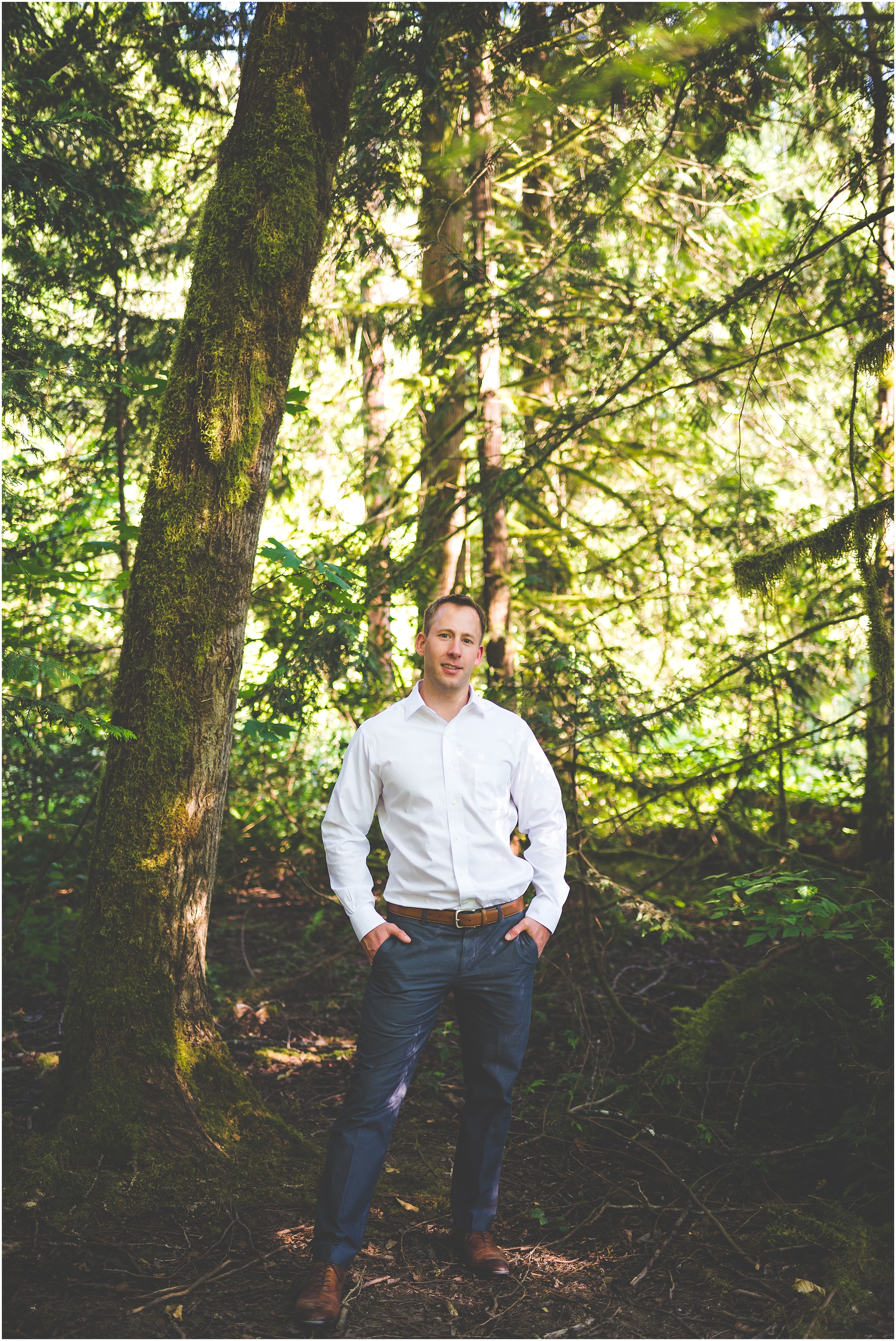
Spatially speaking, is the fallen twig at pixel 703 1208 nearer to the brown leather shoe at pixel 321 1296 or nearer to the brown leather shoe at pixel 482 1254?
the brown leather shoe at pixel 482 1254

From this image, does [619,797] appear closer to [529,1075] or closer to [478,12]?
[529,1075]

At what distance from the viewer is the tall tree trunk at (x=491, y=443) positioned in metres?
5.90

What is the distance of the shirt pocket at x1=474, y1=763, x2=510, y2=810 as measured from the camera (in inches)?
122

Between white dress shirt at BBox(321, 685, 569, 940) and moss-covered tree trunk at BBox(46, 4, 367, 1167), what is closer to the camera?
white dress shirt at BBox(321, 685, 569, 940)

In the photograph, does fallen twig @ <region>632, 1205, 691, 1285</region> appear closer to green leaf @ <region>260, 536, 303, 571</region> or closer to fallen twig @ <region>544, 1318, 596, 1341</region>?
fallen twig @ <region>544, 1318, 596, 1341</region>

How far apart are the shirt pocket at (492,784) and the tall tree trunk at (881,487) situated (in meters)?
1.75

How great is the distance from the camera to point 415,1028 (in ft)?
9.81

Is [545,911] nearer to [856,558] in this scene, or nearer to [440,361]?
[856,558]

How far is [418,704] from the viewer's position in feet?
10.4

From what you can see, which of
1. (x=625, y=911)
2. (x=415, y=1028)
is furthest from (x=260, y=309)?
(x=625, y=911)

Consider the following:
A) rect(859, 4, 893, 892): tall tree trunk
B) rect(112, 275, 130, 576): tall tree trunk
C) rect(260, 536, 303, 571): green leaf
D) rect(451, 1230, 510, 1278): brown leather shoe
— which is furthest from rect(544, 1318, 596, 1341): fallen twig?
rect(112, 275, 130, 576): tall tree trunk

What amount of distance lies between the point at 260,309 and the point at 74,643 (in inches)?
141

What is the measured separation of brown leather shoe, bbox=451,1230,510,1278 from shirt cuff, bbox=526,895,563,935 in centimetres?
113

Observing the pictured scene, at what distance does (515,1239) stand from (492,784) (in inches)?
71.7
